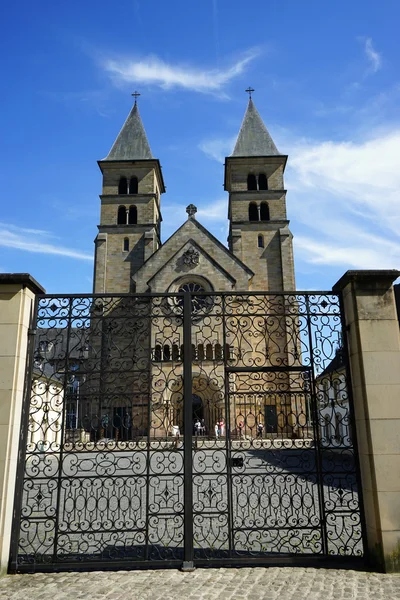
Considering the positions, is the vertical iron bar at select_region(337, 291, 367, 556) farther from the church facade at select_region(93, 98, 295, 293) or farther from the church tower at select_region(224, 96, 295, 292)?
the church tower at select_region(224, 96, 295, 292)

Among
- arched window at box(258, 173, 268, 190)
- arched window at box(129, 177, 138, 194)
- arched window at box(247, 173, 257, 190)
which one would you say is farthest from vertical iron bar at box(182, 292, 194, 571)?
arched window at box(129, 177, 138, 194)

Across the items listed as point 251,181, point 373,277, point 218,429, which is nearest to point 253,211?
point 251,181

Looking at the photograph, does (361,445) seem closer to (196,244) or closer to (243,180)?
(196,244)

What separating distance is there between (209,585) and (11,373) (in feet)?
12.4

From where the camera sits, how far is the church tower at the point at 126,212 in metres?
39.5

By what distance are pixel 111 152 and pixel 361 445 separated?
4241 cm

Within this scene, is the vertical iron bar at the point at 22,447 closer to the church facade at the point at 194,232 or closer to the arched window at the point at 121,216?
the church facade at the point at 194,232

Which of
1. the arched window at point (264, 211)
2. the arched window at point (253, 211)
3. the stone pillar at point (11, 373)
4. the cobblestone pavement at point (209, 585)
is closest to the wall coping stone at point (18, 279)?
the stone pillar at point (11, 373)

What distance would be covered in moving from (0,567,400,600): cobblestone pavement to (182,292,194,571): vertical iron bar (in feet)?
1.08

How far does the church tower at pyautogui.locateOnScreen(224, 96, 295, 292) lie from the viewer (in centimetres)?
3838

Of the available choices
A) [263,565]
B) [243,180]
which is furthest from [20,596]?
[243,180]

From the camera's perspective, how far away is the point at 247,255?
129 feet

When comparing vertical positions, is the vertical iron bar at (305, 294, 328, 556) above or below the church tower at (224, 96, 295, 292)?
below

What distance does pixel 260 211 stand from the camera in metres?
41.4
